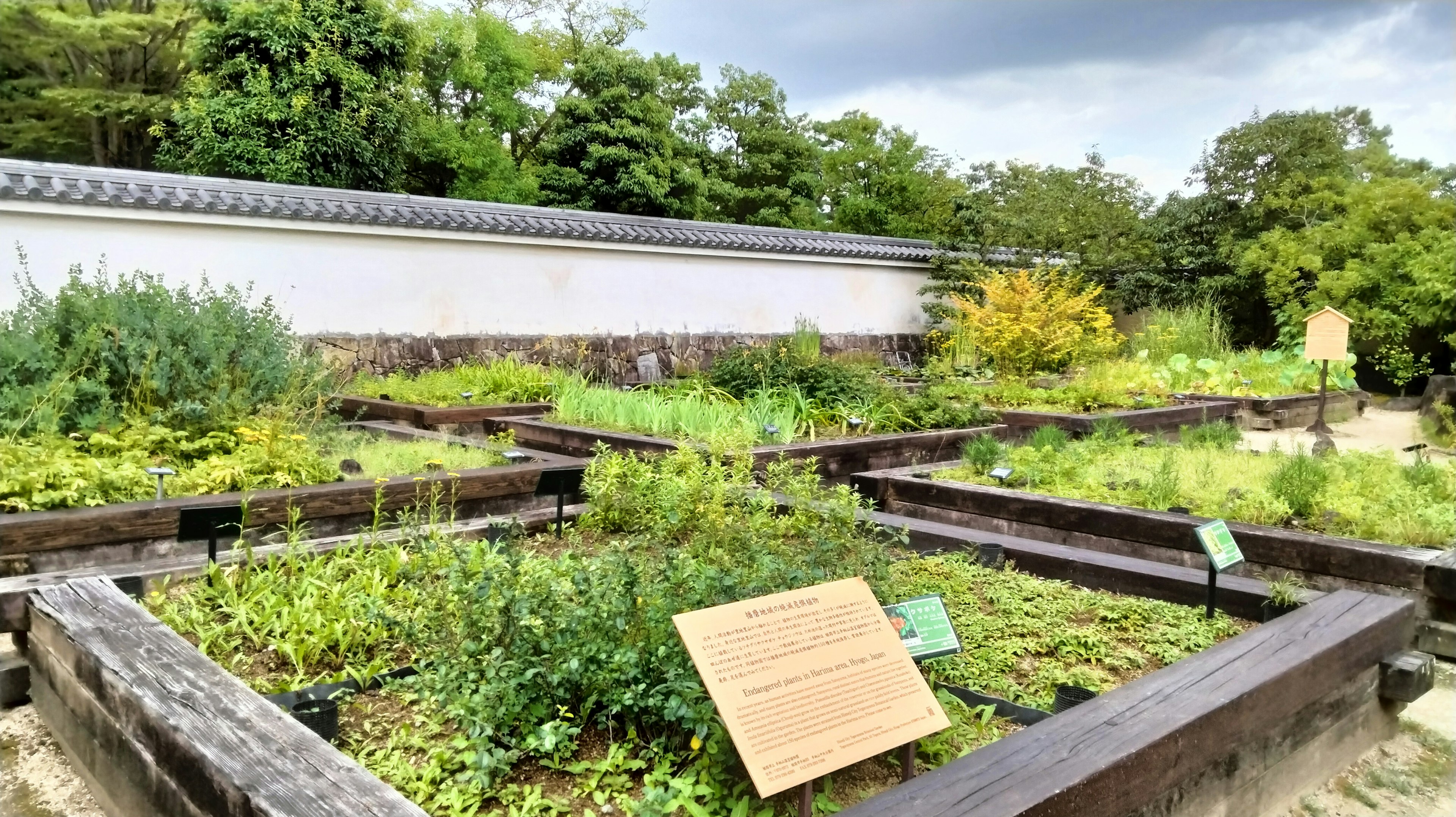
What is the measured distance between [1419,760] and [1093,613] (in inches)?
40.6

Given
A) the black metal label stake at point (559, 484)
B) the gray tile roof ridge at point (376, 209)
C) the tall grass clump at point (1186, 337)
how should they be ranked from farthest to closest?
1. the tall grass clump at point (1186, 337)
2. the gray tile roof ridge at point (376, 209)
3. the black metal label stake at point (559, 484)

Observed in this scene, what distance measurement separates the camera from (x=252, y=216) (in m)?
8.71

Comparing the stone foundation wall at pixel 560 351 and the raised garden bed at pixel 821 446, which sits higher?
the stone foundation wall at pixel 560 351

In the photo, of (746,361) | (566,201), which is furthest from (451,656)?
(566,201)

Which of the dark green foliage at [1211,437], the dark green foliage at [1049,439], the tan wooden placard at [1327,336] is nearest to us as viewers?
the dark green foliage at [1049,439]

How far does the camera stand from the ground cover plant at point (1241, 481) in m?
3.88

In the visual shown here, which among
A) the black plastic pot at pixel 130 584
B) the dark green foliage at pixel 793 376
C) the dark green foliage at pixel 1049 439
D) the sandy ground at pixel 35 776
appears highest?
the dark green foliage at pixel 793 376

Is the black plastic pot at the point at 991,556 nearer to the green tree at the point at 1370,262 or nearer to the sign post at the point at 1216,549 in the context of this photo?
the sign post at the point at 1216,549

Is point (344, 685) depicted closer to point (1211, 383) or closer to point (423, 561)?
point (423, 561)

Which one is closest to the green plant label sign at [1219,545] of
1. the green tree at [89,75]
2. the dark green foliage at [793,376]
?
the dark green foliage at [793,376]

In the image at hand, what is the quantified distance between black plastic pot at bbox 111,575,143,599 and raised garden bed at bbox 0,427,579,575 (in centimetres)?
29

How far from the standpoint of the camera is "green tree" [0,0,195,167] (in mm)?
14086

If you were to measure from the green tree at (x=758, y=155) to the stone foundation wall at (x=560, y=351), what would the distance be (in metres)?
7.15

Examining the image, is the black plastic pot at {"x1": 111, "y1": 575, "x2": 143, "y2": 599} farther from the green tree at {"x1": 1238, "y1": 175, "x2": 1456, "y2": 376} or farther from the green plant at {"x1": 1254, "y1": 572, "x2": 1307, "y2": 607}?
the green tree at {"x1": 1238, "y1": 175, "x2": 1456, "y2": 376}
